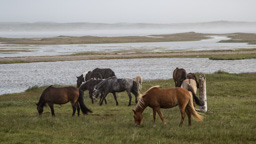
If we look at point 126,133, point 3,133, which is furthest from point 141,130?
point 3,133

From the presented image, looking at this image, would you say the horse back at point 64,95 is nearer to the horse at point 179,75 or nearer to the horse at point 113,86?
the horse at point 113,86

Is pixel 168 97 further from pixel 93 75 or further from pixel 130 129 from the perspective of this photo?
→ pixel 93 75

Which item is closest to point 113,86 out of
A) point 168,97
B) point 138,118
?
point 138,118

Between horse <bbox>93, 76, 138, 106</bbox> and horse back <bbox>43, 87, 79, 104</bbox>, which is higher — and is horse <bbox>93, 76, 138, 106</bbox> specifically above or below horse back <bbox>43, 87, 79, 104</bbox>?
below

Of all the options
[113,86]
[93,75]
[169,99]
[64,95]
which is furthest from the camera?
[93,75]

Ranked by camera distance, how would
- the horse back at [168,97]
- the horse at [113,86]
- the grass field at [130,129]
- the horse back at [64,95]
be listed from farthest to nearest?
1. the horse at [113,86]
2. the horse back at [64,95]
3. the horse back at [168,97]
4. the grass field at [130,129]

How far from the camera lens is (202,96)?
14.6 m

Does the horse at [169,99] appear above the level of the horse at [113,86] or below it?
above

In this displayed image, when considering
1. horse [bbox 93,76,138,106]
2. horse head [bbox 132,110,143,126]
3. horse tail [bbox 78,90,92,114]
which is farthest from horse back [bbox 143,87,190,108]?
horse [bbox 93,76,138,106]

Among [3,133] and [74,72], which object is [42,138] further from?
[74,72]

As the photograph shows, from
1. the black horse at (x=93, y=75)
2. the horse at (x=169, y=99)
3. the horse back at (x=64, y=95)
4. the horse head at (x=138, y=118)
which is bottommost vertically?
the black horse at (x=93, y=75)

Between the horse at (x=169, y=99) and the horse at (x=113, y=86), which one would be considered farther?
the horse at (x=113, y=86)

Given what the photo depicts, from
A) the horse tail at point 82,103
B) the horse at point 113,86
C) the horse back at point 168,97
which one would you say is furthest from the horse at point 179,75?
the horse back at point 168,97

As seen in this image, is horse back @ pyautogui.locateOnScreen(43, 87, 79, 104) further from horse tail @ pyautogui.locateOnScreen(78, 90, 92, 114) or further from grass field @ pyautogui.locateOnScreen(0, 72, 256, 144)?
grass field @ pyautogui.locateOnScreen(0, 72, 256, 144)
